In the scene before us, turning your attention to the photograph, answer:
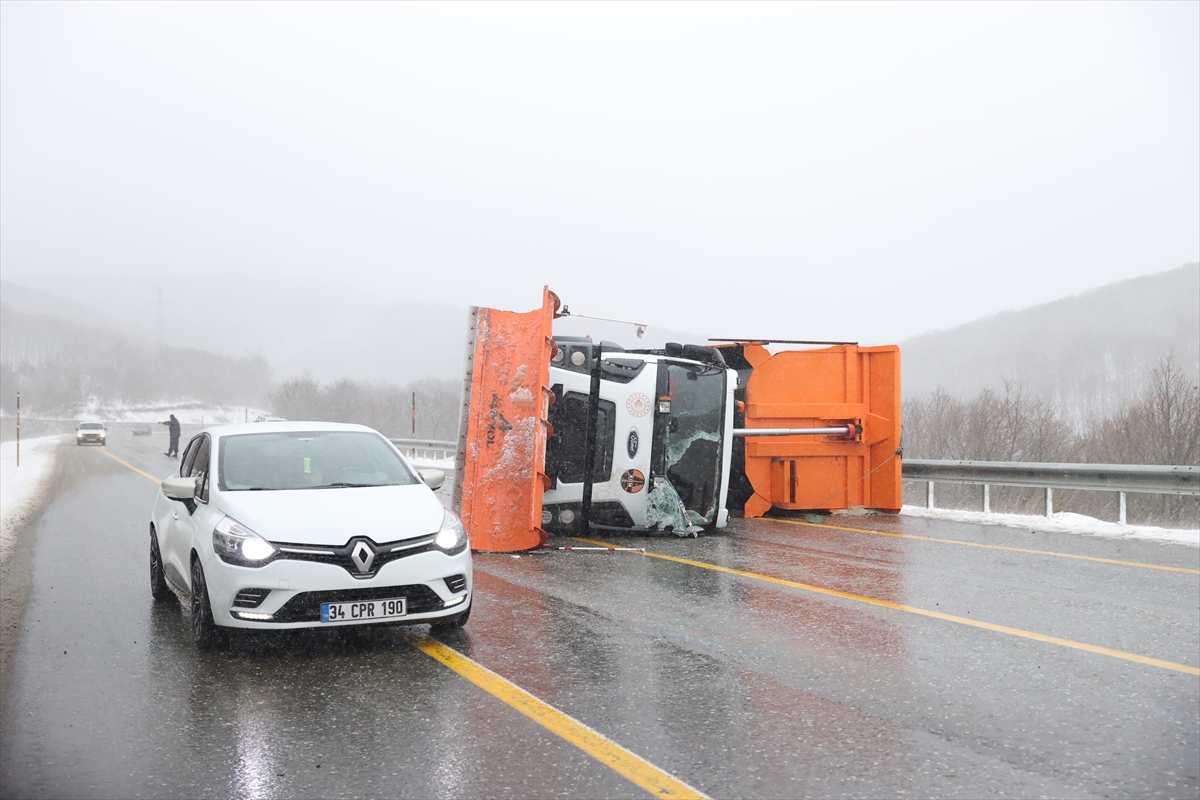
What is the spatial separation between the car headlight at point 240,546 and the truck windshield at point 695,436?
6.49 m

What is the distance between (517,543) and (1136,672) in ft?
21.1

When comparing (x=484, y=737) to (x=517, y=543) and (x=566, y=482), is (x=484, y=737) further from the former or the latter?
(x=566, y=482)

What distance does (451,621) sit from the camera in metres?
6.12

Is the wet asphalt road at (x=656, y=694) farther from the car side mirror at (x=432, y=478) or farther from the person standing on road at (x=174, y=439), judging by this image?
the person standing on road at (x=174, y=439)

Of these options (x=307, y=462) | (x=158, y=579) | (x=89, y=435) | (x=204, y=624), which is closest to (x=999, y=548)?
(x=307, y=462)

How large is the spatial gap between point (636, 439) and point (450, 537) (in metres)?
5.47

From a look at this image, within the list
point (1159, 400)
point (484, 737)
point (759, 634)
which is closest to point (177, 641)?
point (484, 737)

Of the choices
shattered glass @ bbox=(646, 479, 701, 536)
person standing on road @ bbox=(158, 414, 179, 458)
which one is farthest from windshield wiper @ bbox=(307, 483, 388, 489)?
person standing on road @ bbox=(158, 414, 179, 458)

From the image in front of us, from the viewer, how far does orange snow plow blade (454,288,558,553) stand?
1030 centimetres

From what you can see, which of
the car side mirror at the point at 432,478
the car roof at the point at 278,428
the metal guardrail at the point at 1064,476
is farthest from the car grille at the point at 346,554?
the metal guardrail at the point at 1064,476

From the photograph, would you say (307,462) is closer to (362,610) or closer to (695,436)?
(362,610)

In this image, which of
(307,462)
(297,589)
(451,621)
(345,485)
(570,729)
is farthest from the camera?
(307,462)

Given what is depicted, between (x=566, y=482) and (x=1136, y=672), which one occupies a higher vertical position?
(x=566, y=482)

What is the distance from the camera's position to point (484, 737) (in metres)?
4.17
